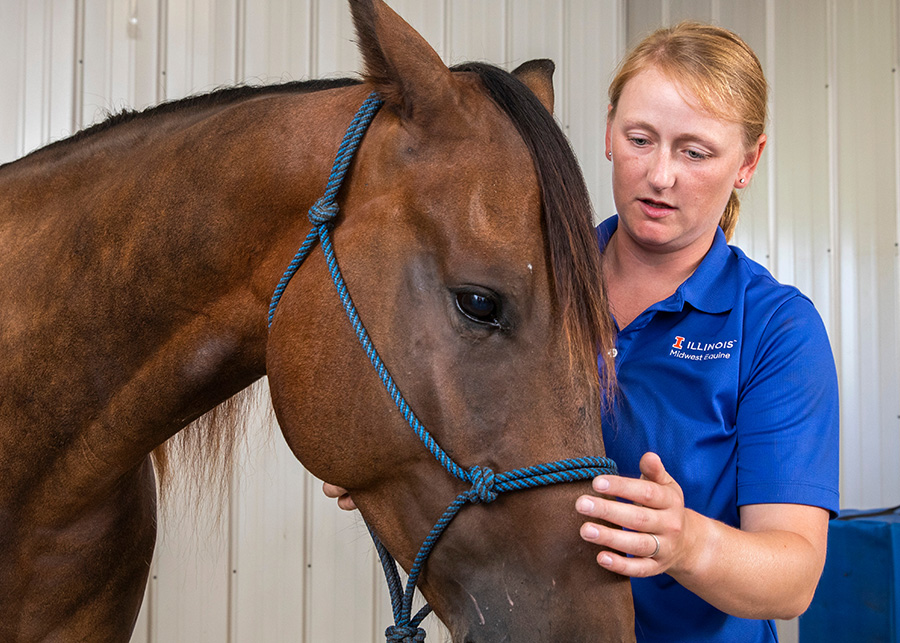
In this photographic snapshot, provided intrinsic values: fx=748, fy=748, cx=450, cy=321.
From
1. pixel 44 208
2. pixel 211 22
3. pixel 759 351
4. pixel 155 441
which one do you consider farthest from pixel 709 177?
pixel 211 22

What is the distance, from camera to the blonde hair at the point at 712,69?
109cm

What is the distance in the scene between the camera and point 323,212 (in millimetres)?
953

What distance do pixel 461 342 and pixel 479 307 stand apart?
1.8 inches

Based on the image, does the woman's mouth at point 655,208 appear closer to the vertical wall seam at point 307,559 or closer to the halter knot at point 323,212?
the halter knot at point 323,212

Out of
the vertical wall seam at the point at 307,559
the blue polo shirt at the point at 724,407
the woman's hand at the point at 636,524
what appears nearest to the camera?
the woman's hand at the point at 636,524

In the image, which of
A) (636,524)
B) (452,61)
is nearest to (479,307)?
(636,524)

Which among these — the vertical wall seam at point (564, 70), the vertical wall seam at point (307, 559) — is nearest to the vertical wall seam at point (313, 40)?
the vertical wall seam at point (564, 70)

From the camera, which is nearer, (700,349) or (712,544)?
(712,544)

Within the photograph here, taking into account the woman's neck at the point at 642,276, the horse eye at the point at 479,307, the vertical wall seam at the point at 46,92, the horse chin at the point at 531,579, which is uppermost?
the vertical wall seam at the point at 46,92

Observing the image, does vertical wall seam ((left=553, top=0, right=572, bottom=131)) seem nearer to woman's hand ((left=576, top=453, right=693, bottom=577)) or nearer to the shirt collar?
the shirt collar

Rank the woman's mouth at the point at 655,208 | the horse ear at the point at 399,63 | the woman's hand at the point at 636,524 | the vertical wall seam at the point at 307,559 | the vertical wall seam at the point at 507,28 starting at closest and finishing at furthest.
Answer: the woman's hand at the point at 636,524
the horse ear at the point at 399,63
the woman's mouth at the point at 655,208
the vertical wall seam at the point at 307,559
the vertical wall seam at the point at 507,28

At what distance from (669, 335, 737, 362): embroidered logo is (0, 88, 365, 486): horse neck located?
23.0 inches

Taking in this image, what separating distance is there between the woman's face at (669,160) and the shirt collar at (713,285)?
5 cm

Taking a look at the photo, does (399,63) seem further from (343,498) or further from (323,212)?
(343,498)
